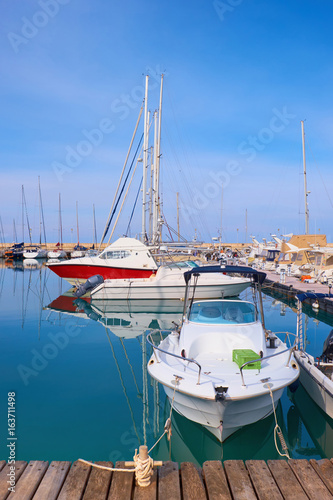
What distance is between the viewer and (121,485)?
3.94 metres

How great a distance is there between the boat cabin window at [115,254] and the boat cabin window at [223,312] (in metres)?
14.8

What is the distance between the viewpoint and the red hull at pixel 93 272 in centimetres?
2330

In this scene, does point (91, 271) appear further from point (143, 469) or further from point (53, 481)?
point (143, 469)

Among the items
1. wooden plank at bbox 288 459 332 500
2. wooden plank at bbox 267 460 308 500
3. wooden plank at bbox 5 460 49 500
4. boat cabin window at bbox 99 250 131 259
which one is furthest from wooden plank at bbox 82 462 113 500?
boat cabin window at bbox 99 250 131 259

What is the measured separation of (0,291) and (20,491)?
25.4 m

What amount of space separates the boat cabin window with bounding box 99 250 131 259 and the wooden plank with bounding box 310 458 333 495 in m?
19.4

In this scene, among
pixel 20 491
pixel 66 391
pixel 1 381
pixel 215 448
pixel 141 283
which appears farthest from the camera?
pixel 141 283

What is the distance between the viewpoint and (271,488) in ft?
12.9

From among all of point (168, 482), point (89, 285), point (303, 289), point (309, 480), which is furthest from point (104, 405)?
point (303, 289)

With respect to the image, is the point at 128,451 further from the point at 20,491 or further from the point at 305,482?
the point at 305,482

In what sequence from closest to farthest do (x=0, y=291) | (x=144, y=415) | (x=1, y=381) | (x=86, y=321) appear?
(x=144, y=415), (x=1, y=381), (x=86, y=321), (x=0, y=291)

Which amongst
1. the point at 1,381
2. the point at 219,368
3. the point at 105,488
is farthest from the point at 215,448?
the point at 1,381

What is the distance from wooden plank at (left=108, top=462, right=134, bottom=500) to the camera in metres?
3.78

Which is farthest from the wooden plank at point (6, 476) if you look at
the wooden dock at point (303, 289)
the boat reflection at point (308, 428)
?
the wooden dock at point (303, 289)
